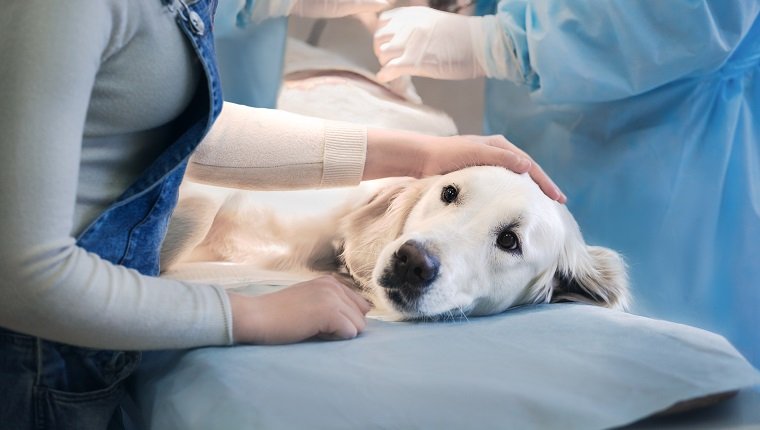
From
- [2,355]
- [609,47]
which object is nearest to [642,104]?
[609,47]

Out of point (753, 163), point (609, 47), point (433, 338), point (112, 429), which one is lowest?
point (112, 429)

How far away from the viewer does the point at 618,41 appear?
1.09 metres

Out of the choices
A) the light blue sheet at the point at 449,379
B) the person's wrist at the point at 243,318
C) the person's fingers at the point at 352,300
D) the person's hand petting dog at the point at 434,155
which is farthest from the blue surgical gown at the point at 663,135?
the person's wrist at the point at 243,318

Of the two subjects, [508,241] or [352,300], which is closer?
[352,300]

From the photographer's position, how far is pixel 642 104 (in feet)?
3.76

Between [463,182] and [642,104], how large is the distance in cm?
34

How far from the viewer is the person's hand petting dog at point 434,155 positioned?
1.06 metres

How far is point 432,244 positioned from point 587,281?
28cm

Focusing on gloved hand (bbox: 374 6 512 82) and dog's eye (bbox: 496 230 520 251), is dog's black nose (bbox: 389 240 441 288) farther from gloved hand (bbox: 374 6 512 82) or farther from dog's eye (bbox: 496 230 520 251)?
gloved hand (bbox: 374 6 512 82)

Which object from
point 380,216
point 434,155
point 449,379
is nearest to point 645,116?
point 434,155

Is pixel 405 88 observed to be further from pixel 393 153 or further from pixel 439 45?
pixel 393 153

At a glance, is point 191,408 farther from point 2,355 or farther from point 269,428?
point 2,355

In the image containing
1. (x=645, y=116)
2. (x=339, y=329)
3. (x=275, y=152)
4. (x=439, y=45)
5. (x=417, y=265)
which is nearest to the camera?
(x=339, y=329)

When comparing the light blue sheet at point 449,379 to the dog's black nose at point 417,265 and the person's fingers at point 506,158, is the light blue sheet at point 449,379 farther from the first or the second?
the person's fingers at point 506,158
